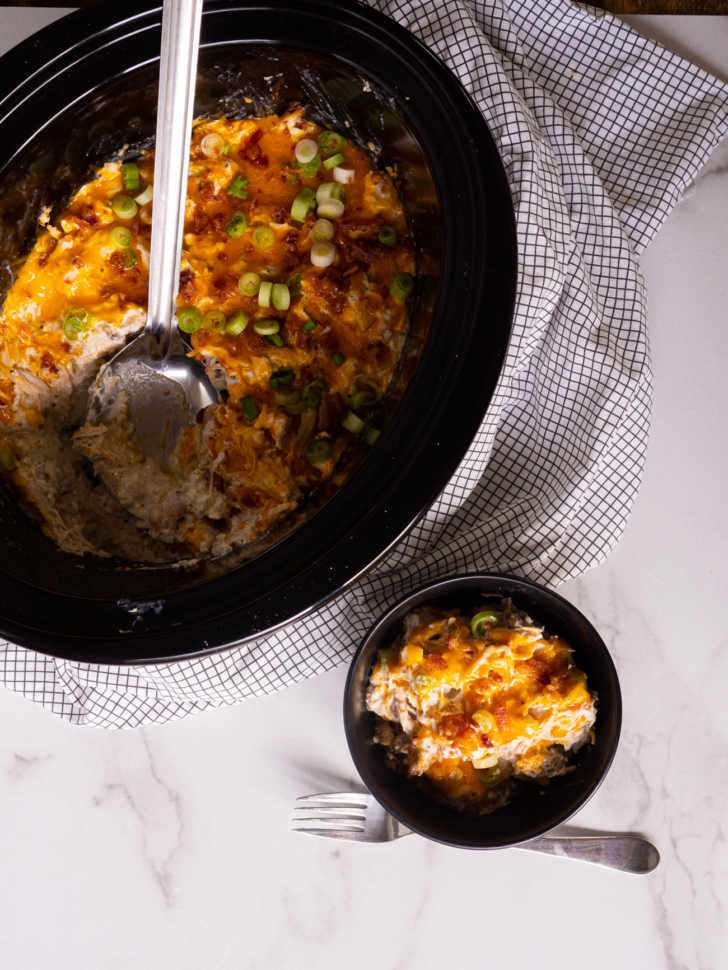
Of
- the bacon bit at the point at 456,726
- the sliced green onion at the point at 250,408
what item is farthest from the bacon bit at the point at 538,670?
the sliced green onion at the point at 250,408

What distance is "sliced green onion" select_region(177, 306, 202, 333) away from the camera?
1.71 metres

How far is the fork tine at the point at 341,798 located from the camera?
1817 mm

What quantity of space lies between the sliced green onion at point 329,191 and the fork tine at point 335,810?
3.77 ft

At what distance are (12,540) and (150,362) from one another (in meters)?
0.39

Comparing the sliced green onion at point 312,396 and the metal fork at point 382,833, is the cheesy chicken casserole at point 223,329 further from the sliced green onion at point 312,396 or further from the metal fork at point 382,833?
the metal fork at point 382,833

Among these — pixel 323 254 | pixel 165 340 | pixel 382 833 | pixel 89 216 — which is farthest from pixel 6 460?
pixel 382 833

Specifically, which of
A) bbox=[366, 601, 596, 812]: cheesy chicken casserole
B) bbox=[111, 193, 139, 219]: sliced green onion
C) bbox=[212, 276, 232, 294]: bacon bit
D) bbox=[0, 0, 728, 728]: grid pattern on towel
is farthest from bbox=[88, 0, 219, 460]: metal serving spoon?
Result: bbox=[366, 601, 596, 812]: cheesy chicken casserole

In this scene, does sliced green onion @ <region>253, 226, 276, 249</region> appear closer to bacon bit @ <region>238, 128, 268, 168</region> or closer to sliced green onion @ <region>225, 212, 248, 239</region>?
sliced green onion @ <region>225, 212, 248, 239</region>

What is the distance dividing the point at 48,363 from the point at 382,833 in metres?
1.08

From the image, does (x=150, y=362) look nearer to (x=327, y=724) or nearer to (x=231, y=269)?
(x=231, y=269)

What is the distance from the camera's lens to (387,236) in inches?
66.2

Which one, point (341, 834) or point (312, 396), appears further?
point (341, 834)

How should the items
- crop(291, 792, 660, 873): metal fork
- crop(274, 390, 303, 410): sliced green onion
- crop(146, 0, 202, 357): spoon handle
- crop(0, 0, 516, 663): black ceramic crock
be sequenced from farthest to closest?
crop(291, 792, 660, 873): metal fork → crop(274, 390, 303, 410): sliced green onion → crop(0, 0, 516, 663): black ceramic crock → crop(146, 0, 202, 357): spoon handle

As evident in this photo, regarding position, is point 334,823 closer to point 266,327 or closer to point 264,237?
point 266,327
